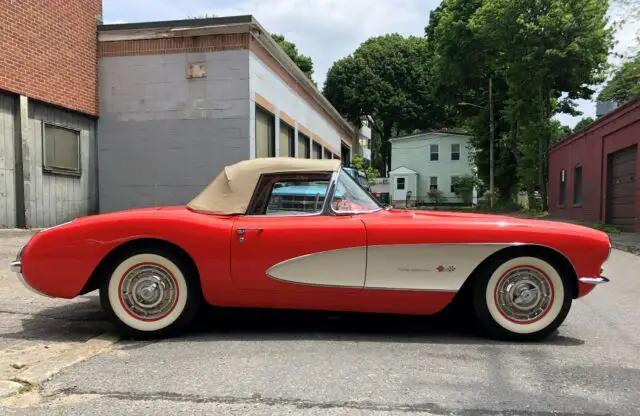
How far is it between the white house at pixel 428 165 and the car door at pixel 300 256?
143 feet

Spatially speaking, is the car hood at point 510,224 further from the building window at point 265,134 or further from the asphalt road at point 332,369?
the building window at point 265,134

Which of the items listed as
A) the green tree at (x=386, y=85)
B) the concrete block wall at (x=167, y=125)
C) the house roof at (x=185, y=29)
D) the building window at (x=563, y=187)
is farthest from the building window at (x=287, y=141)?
the green tree at (x=386, y=85)

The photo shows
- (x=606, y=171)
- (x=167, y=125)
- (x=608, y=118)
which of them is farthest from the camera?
(x=606, y=171)

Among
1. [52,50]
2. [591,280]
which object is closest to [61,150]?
[52,50]

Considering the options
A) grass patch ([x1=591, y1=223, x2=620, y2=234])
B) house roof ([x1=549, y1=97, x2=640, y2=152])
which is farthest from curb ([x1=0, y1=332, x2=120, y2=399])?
house roof ([x1=549, y1=97, x2=640, y2=152])

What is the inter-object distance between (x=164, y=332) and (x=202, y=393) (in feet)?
3.94

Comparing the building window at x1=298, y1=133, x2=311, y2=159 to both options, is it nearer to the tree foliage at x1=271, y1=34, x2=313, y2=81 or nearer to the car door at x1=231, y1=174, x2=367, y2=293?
the car door at x1=231, y1=174, x2=367, y2=293

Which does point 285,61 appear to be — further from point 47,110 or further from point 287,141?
point 47,110

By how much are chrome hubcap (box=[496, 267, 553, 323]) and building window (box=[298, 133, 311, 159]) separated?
1636 centimetres

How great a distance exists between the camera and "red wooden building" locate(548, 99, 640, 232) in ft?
48.6

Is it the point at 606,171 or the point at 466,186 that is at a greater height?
the point at 606,171

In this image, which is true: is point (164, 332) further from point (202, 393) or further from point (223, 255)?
point (202, 393)

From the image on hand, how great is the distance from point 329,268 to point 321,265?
65 mm

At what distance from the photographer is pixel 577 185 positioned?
21.0 metres
